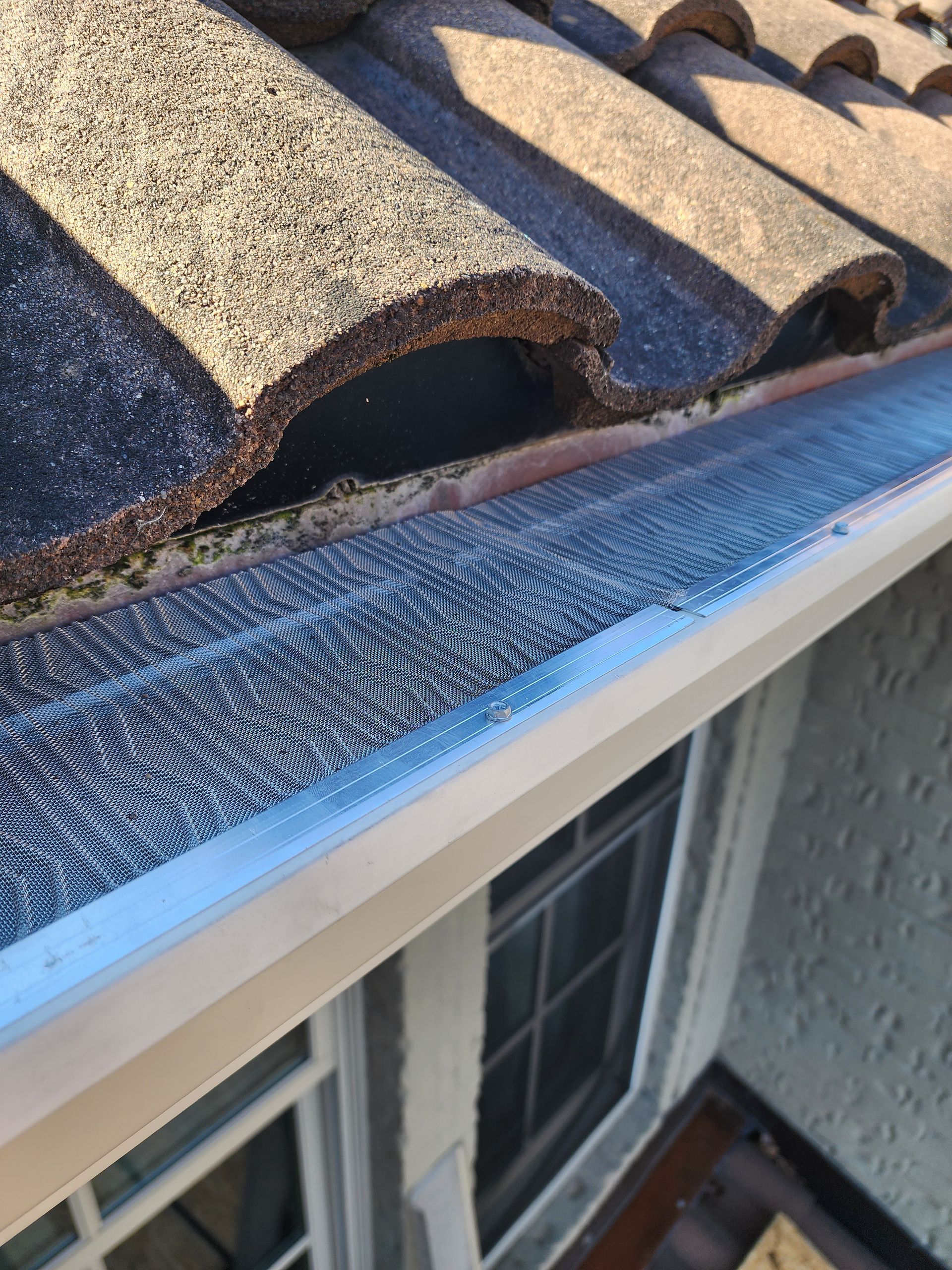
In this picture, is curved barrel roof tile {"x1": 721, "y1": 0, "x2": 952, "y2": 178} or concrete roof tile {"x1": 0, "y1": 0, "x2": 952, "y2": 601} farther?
curved barrel roof tile {"x1": 721, "y1": 0, "x2": 952, "y2": 178}

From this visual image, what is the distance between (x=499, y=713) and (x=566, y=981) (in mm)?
2758

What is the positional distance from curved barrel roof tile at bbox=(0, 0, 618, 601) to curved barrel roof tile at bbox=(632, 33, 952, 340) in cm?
99

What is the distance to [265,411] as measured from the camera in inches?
28.7

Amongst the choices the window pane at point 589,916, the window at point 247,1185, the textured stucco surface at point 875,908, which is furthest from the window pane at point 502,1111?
the textured stucco surface at point 875,908

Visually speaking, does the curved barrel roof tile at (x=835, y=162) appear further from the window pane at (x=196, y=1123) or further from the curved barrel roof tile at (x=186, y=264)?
the window pane at (x=196, y=1123)

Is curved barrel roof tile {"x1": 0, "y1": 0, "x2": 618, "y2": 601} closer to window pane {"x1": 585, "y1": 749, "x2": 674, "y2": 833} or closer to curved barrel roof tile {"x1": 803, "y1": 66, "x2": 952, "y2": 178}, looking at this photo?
curved barrel roof tile {"x1": 803, "y1": 66, "x2": 952, "y2": 178}

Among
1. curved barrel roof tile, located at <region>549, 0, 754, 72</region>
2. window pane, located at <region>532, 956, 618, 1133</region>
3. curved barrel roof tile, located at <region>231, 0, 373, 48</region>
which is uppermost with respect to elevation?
curved barrel roof tile, located at <region>549, 0, 754, 72</region>

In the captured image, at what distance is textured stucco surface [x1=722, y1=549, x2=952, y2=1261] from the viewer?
2.86 meters

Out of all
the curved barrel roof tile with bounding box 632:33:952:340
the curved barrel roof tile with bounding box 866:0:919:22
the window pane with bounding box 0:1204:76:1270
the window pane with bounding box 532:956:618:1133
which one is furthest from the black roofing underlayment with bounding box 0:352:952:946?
the curved barrel roof tile with bounding box 866:0:919:22

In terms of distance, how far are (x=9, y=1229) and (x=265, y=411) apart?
0.64 metres

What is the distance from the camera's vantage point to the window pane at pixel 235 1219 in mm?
2152

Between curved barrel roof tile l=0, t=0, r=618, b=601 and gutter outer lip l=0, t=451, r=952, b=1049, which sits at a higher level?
curved barrel roof tile l=0, t=0, r=618, b=601

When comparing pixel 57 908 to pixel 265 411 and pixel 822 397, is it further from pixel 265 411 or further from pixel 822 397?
pixel 822 397

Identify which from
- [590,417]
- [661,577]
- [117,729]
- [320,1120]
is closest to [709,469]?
[590,417]
